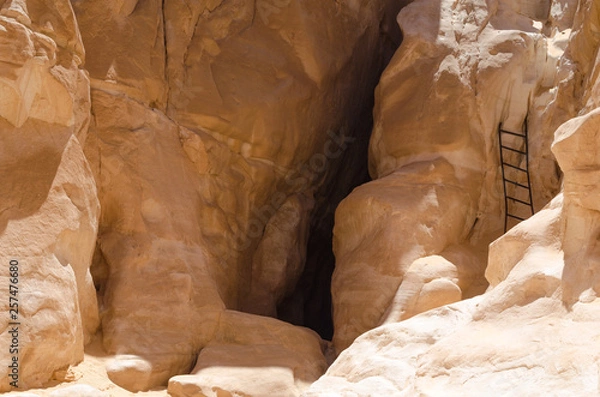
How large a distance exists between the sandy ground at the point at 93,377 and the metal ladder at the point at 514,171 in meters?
4.60

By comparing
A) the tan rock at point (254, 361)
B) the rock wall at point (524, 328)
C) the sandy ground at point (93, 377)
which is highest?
the rock wall at point (524, 328)

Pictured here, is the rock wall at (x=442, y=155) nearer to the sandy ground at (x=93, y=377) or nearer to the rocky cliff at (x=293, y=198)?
the rocky cliff at (x=293, y=198)

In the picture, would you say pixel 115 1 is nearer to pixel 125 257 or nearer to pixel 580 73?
pixel 125 257

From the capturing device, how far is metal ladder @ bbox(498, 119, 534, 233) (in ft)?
28.5

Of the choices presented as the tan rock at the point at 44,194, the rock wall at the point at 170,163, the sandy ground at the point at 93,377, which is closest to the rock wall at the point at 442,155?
the rock wall at the point at 170,163

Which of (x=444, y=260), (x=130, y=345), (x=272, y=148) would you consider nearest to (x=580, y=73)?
(x=444, y=260)

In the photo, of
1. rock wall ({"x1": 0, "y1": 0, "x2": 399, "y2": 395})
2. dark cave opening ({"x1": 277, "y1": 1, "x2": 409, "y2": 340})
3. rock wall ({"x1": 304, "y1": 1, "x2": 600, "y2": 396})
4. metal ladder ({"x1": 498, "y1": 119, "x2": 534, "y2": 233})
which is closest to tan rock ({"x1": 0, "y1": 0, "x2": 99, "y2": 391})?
rock wall ({"x1": 0, "y1": 0, "x2": 399, "y2": 395})

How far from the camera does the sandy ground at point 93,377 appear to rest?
18.5ft

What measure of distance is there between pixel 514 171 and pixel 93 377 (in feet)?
17.5

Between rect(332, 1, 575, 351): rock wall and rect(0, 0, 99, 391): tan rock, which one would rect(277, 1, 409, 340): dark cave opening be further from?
rect(0, 0, 99, 391): tan rock

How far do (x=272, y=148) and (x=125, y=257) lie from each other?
283 centimetres

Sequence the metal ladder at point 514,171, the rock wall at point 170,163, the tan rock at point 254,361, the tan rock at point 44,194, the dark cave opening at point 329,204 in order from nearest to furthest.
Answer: the tan rock at point 44,194 → the rock wall at point 170,163 → the tan rock at point 254,361 → the metal ladder at point 514,171 → the dark cave opening at point 329,204

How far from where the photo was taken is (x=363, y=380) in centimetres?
422

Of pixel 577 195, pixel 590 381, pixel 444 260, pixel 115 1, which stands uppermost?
pixel 115 1
